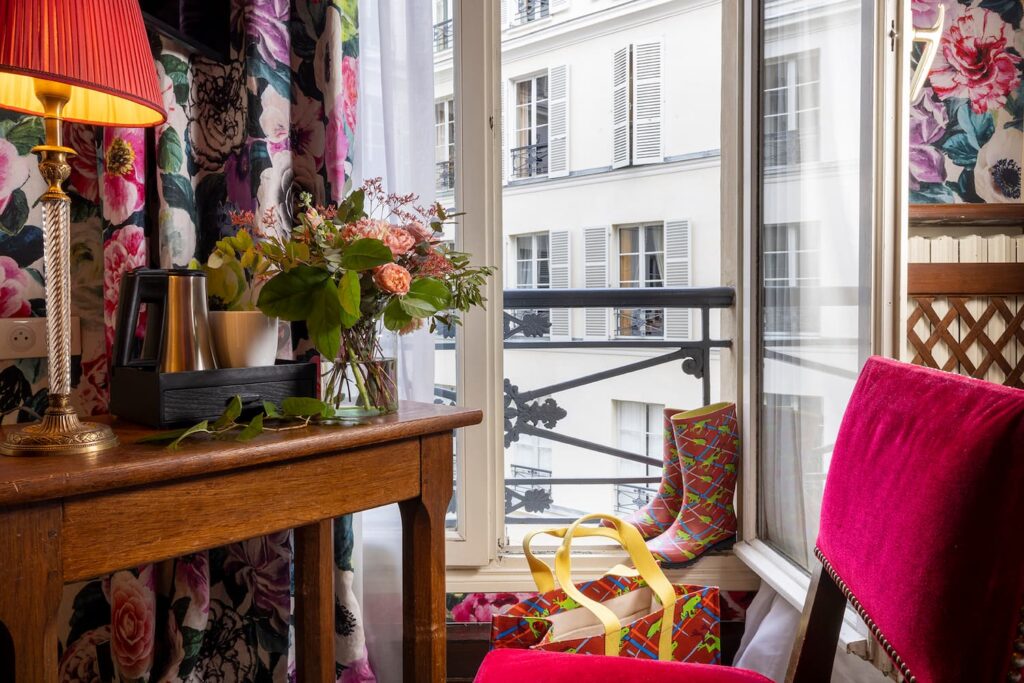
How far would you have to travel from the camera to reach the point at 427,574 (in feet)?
3.62

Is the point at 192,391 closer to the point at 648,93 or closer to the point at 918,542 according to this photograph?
the point at 918,542

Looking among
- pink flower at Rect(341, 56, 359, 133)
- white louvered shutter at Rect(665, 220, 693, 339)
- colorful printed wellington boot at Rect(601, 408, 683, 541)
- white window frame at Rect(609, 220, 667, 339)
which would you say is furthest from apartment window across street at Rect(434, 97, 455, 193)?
white louvered shutter at Rect(665, 220, 693, 339)

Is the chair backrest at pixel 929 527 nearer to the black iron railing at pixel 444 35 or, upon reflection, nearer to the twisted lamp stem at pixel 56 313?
the twisted lamp stem at pixel 56 313

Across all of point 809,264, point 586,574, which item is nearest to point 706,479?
point 586,574

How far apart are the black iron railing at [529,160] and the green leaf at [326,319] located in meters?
1.88

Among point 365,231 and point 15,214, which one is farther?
point 15,214

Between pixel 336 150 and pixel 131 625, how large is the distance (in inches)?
39.3

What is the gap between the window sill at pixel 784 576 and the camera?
3.77 feet

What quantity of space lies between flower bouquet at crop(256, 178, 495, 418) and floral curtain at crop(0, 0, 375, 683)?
0.36 m

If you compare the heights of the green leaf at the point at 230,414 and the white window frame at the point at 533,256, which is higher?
the white window frame at the point at 533,256

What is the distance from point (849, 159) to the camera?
4.05 ft

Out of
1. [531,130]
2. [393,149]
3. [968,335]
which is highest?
[531,130]

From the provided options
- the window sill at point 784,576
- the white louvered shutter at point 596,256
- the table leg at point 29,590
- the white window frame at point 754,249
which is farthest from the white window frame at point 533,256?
the table leg at point 29,590

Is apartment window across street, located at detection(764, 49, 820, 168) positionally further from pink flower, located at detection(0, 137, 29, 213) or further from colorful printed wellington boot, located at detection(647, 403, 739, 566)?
pink flower, located at detection(0, 137, 29, 213)
